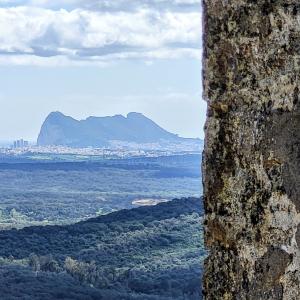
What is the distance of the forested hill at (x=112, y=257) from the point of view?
46312mm

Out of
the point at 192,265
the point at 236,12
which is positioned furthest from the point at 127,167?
the point at 236,12

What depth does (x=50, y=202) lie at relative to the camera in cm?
11431

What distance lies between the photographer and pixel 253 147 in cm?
315

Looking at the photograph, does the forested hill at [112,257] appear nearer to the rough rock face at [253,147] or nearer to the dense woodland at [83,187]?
the dense woodland at [83,187]

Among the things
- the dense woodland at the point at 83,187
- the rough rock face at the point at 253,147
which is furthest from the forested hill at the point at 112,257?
the rough rock face at the point at 253,147

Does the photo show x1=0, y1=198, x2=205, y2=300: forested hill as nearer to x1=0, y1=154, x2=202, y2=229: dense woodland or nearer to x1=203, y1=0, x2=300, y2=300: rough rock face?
x1=0, y1=154, x2=202, y2=229: dense woodland

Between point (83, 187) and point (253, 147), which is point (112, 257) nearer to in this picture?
point (253, 147)

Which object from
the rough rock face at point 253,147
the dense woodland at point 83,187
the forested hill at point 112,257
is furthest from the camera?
the dense woodland at point 83,187

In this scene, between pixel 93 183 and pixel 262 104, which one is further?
pixel 93 183

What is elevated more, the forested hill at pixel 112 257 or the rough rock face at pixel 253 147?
the rough rock face at pixel 253 147

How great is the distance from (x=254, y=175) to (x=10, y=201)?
117m

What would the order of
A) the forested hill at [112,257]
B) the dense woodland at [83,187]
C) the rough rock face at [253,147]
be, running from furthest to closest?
the dense woodland at [83,187]
the forested hill at [112,257]
the rough rock face at [253,147]

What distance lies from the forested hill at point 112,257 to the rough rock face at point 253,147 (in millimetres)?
40275

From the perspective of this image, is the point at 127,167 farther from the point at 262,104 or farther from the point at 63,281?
the point at 262,104
